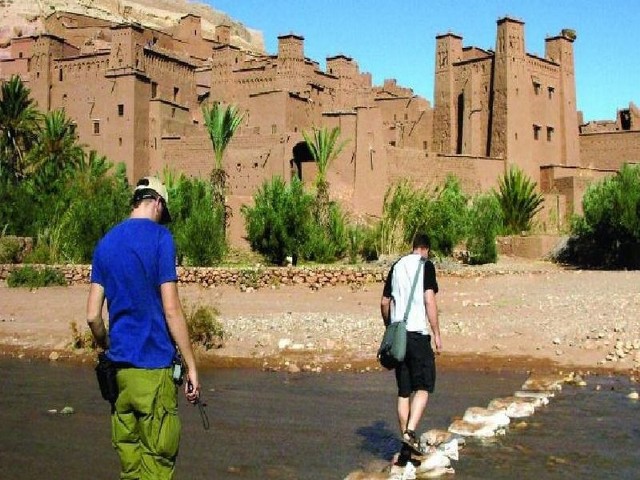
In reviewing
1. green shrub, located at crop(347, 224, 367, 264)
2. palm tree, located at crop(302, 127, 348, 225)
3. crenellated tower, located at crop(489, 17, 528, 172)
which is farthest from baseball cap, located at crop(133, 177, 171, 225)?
crenellated tower, located at crop(489, 17, 528, 172)

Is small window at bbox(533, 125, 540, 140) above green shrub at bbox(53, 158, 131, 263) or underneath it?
above

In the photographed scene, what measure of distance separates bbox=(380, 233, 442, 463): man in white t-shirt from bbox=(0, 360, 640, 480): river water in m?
0.47

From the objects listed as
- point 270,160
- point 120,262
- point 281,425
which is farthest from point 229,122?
point 120,262

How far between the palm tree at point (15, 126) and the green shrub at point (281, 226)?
652 inches

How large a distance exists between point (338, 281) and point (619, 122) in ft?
109

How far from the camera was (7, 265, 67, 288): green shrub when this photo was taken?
20.4 meters

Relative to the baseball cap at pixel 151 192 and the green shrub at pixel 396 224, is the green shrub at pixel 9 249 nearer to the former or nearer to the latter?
the green shrub at pixel 396 224

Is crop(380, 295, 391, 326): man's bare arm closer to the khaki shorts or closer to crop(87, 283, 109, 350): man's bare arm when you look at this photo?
the khaki shorts

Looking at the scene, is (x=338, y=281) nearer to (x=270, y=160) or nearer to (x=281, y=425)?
(x=281, y=425)

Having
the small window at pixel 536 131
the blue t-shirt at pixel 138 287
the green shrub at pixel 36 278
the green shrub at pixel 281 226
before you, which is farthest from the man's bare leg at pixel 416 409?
the small window at pixel 536 131

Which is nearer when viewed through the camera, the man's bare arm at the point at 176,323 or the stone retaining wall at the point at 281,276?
the man's bare arm at the point at 176,323

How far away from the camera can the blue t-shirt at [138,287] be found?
13.9 ft

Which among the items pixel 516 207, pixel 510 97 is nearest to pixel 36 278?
pixel 516 207

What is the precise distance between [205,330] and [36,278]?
9189 millimetres
